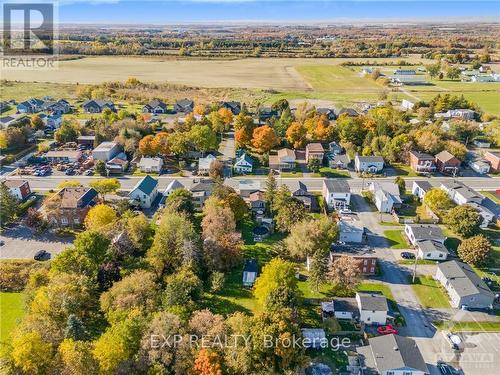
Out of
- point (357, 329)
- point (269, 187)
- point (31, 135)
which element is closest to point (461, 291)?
point (357, 329)

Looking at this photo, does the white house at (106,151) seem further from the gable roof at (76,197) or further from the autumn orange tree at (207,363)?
the autumn orange tree at (207,363)

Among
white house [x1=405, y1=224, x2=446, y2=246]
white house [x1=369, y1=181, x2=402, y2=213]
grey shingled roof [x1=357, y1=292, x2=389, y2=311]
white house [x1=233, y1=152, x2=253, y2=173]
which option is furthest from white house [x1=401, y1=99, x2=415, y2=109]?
grey shingled roof [x1=357, y1=292, x2=389, y2=311]

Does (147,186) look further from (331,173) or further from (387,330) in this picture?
(387,330)

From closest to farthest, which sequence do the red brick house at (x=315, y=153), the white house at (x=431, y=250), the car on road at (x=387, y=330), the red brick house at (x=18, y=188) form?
1. the car on road at (x=387, y=330)
2. the white house at (x=431, y=250)
3. the red brick house at (x=18, y=188)
4. the red brick house at (x=315, y=153)

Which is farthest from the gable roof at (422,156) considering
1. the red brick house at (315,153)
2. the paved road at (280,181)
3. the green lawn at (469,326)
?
the green lawn at (469,326)

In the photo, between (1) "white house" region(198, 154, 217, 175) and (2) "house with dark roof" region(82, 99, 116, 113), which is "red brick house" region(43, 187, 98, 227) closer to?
(1) "white house" region(198, 154, 217, 175)

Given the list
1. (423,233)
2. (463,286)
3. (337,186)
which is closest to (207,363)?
(463,286)
